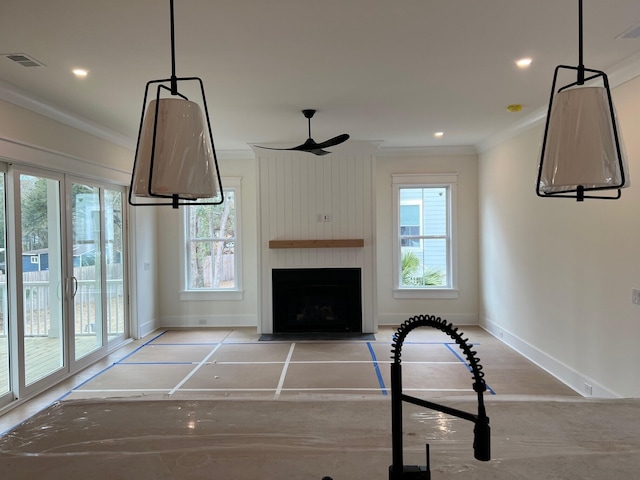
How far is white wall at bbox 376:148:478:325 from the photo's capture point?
265 inches

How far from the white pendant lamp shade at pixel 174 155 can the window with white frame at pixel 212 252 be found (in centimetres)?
577

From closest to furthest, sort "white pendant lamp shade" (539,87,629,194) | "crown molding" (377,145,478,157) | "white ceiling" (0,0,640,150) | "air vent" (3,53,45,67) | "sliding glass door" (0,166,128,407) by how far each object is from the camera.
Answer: "white pendant lamp shade" (539,87,629,194)
"white ceiling" (0,0,640,150)
"air vent" (3,53,45,67)
"sliding glass door" (0,166,128,407)
"crown molding" (377,145,478,157)

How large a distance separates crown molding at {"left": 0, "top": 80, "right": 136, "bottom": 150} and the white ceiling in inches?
1.3

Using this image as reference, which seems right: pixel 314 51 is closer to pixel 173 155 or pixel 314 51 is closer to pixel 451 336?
pixel 173 155

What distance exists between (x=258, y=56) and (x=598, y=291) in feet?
11.3

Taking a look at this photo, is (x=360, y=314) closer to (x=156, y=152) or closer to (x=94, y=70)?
(x=94, y=70)

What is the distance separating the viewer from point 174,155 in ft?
3.56

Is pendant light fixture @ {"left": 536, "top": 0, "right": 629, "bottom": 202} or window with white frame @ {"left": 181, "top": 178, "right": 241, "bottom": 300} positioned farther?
window with white frame @ {"left": 181, "top": 178, "right": 241, "bottom": 300}

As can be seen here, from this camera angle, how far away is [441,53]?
10.1 ft

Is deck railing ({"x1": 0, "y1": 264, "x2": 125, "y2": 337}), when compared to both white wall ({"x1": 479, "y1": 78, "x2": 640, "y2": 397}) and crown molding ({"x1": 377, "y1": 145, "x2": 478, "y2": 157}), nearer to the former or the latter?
crown molding ({"x1": 377, "y1": 145, "x2": 478, "y2": 157})

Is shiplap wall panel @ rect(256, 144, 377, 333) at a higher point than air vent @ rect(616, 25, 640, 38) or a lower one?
lower

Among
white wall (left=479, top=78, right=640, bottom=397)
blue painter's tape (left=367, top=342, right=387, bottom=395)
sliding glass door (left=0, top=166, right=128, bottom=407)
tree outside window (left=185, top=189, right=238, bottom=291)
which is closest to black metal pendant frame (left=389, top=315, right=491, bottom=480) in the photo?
white wall (left=479, top=78, right=640, bottom=397)

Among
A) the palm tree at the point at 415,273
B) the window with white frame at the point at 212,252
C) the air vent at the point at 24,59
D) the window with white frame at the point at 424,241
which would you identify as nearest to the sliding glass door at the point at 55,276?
the air vent at the point at 24,59

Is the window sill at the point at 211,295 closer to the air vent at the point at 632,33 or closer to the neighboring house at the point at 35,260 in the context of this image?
the neighboring house at the point at 35,260
